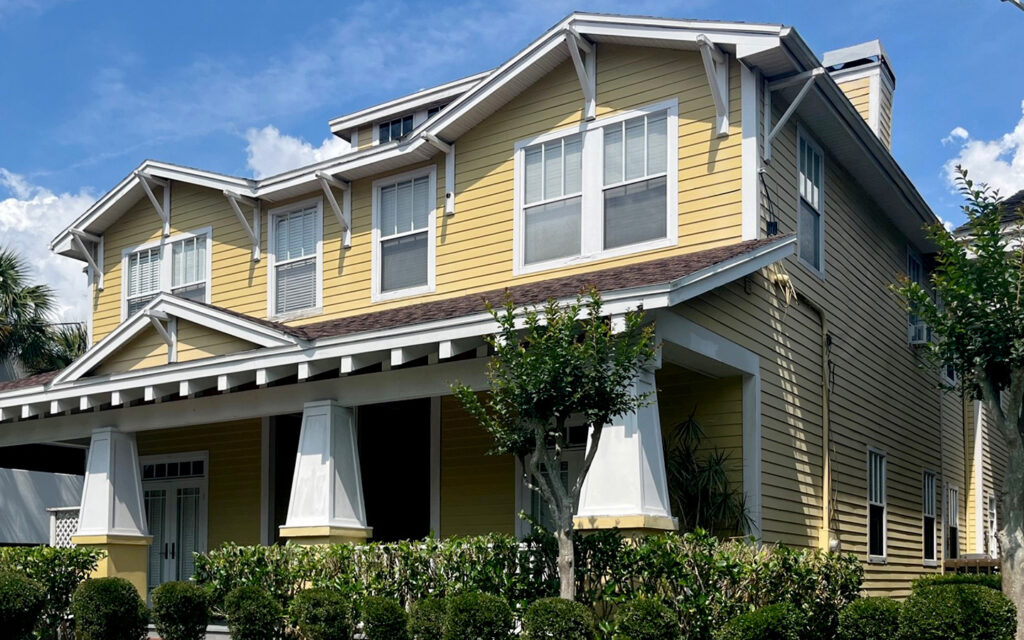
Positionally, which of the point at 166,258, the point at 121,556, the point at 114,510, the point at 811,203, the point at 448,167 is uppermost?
the point at 448,167

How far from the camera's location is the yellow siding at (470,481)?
15008mm

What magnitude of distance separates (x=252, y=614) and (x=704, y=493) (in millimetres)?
5017

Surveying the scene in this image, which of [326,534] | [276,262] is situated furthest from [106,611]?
[276,262]

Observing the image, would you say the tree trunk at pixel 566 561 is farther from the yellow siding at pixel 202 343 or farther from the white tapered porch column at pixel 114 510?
the white tapered porch column at pixel 114 510

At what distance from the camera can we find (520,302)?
11016 millimetres

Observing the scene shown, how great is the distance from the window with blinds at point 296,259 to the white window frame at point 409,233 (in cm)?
115

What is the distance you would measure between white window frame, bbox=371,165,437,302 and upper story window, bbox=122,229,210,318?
140 inches

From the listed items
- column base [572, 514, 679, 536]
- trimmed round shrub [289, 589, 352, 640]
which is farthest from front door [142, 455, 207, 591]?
column base [572, 514, 679, 536]

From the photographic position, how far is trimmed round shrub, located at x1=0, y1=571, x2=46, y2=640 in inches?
469

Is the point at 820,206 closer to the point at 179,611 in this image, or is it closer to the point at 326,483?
the point at 326,483

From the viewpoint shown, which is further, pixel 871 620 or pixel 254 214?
pixel 254 214

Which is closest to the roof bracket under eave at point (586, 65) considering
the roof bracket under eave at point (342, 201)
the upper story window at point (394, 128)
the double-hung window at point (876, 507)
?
the roof bracket under eave at point (342, 201)

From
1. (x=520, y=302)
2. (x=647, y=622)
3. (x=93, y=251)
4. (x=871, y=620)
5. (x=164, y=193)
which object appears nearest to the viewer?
(x=647, y=622)

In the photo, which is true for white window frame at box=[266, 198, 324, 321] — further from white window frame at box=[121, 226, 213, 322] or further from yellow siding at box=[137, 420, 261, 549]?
yellow siding at box=[137, 420, 261, 549]
